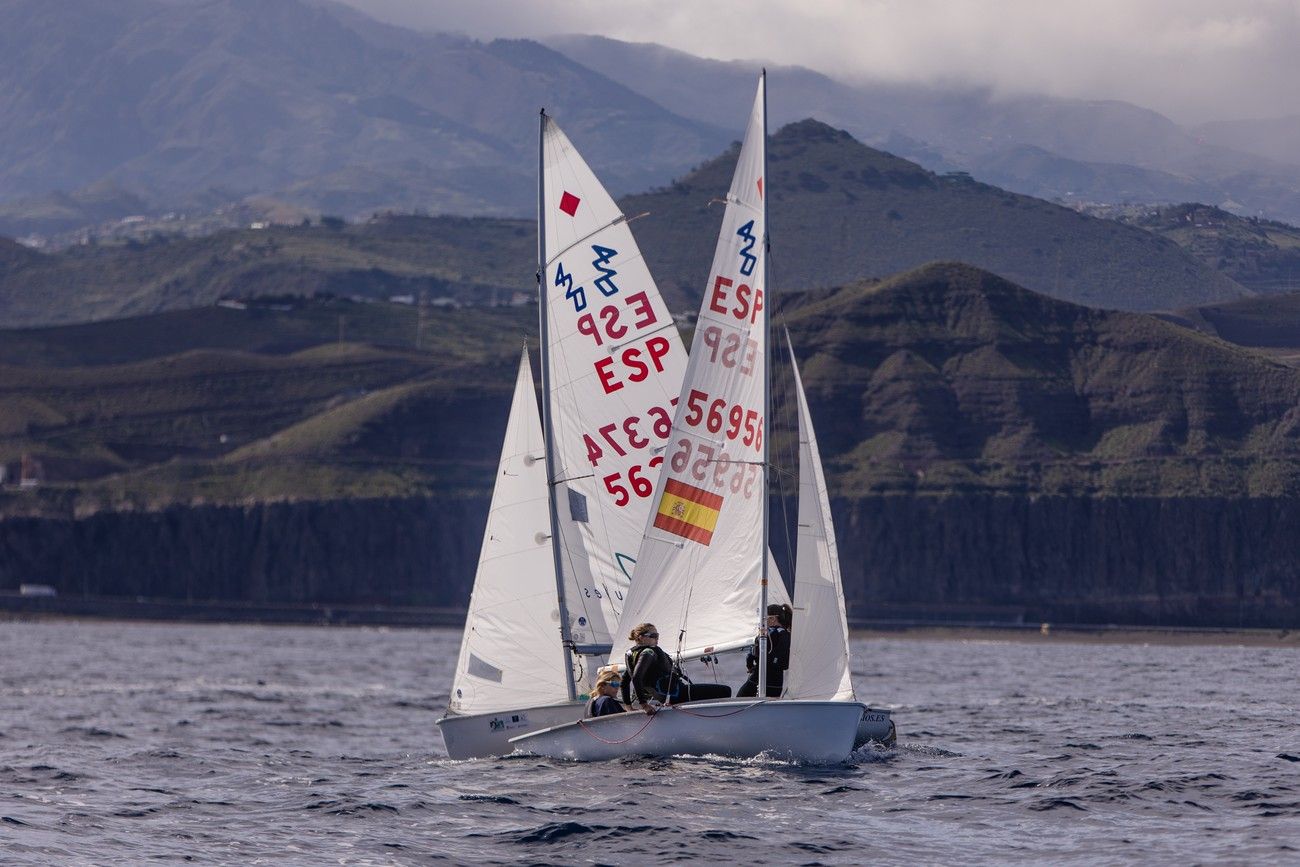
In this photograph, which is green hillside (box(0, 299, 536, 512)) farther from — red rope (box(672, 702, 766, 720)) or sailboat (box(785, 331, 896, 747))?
red rope (box(672, 702, 766, 720))

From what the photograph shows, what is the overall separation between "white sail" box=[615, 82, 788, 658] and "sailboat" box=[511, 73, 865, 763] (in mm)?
18

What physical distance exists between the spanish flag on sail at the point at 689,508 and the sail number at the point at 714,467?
9.5 inches

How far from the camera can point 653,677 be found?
34875 mm

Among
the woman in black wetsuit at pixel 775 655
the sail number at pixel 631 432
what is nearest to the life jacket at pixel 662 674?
the woman in black wetsuit at pixel 775 655

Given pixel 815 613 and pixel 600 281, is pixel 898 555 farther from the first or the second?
pixel 815 613

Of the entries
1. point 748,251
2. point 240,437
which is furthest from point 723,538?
point 240,437

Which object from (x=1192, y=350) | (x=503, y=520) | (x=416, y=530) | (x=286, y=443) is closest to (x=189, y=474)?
(x=286, y=443)

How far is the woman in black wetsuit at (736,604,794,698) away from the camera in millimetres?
35781

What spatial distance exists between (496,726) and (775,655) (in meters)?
5.96

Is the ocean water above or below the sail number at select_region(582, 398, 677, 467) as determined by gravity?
below

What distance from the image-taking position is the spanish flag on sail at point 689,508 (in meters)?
35.8

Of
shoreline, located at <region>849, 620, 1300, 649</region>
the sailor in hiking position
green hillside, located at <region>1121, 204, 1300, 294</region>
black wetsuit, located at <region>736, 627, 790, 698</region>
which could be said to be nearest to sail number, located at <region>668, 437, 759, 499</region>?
black wetsuit, located at <region>736, 627, 790, 698</region>

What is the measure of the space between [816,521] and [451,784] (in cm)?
778

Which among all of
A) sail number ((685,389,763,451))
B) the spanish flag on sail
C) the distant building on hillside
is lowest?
the spanish flag on sail
